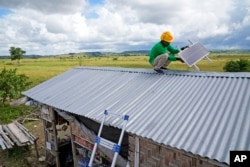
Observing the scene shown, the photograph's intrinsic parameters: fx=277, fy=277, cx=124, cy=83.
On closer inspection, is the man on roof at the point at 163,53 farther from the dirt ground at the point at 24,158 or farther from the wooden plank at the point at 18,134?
the wooden plank at the point at 18,134

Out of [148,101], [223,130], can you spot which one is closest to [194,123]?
[223,130]

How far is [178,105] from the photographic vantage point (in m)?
5.89

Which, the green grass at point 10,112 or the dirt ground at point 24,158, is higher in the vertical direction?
the green grass at point 10,112

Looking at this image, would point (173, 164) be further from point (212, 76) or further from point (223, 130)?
point (212, 76)

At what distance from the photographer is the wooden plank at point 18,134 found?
38.9 ft

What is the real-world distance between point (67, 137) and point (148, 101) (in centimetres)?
521

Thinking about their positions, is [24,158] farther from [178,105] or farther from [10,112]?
→ [178,105]

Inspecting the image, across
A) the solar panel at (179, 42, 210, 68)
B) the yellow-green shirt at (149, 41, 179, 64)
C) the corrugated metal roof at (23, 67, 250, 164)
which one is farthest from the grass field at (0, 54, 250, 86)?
the solar panel at (179, 42, 210, 68)

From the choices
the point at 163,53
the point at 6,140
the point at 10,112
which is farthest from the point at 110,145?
the point at 10,112

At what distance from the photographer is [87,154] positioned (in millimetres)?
8445

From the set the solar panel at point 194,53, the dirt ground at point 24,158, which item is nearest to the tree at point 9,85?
the dirt ground at point 24,158

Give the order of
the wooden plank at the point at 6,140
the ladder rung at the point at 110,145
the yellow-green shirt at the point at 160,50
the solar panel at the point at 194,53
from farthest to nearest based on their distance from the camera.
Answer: the wooden plank at the point at 6,140 → the yellow-green shirt at the point at 160,50 → the solar panel at the point at 194,53 → the ladder rung at the point at 110,145

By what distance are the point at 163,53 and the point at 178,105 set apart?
292 centimetres

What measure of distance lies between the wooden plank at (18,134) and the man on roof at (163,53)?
6.77m
